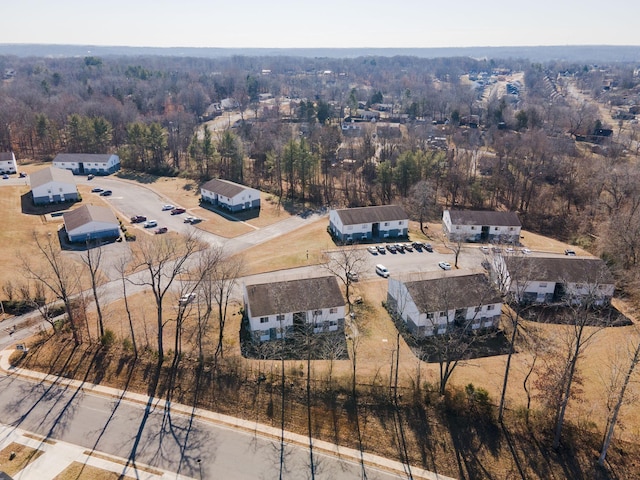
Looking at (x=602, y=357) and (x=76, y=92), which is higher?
(x=76, y=92)

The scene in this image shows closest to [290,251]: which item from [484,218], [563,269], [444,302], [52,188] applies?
[444,302]

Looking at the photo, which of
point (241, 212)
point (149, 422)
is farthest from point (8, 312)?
point (241, 212)

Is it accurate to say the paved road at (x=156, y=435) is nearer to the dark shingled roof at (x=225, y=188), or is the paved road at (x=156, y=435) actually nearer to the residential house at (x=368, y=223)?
the residential house at (x=368, y=223)

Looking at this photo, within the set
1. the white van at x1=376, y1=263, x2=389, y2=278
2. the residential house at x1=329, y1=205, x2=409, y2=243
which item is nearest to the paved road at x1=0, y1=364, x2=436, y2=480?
the white van at x1=376, y1=263, x2=389, y2=278

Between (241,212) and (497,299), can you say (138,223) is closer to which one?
(241,212)

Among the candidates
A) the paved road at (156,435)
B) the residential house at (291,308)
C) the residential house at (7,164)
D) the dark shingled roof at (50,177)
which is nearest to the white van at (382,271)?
the residential house at (291,308)
